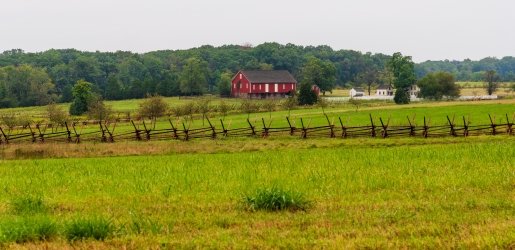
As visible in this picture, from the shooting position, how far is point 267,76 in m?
116

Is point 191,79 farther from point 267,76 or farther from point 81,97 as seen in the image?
point 81,97

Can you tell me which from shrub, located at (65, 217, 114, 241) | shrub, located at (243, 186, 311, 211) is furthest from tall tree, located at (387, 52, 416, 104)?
shrub, located at (65, 217, 114, 241)

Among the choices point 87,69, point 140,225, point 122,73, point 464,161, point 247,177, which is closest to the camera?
point 140,225

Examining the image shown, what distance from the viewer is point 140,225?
386 inches

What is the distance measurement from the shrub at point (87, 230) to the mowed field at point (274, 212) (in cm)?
2

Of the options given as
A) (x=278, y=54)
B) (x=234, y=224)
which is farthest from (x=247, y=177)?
(x=278, y=54)

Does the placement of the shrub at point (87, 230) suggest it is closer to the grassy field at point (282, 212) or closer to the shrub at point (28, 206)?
the grassy field at point (282, 212)

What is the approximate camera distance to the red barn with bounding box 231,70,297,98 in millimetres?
113562

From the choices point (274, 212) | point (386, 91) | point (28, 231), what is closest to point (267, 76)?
point (386, 91)

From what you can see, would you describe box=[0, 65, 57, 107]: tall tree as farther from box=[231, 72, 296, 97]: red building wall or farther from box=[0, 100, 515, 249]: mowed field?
box=[0, 100, 515, 249]: mowed field

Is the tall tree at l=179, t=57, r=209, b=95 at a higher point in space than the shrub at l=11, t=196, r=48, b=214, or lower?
higher

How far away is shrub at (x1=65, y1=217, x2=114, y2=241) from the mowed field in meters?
0.02

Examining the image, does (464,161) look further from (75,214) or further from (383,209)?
(75,214)

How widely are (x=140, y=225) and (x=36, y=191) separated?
7.11 metres
